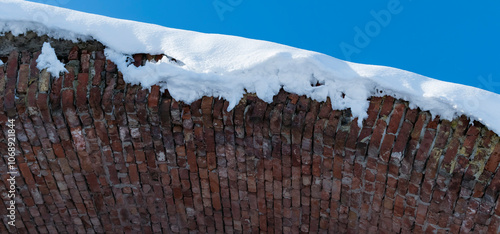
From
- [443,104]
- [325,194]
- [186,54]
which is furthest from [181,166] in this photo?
[443,104]

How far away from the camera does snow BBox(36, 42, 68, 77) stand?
11.5 ft

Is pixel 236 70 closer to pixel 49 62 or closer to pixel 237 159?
pixel 237 159

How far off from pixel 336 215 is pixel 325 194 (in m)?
0.25

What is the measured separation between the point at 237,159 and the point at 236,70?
28.4 inches

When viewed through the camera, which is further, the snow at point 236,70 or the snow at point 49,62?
the snow at point 49,62

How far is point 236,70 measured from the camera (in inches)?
134

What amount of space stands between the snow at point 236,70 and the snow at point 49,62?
0.12 m

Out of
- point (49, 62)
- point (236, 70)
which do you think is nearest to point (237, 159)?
point (236, 70)

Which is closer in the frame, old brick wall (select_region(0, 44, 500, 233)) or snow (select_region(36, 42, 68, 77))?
old brick wall (select_region(0, 44, 500, 233))

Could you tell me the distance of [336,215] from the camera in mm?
3822

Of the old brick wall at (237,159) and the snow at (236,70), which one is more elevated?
the snow at (236,70)

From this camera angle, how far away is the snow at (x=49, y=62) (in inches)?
138

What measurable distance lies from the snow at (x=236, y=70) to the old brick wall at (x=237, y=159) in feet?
0.27

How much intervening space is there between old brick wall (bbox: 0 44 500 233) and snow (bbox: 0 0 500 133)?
3.3 inches
